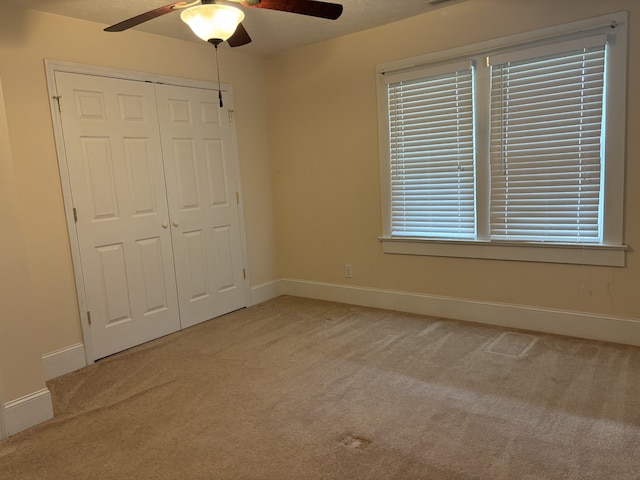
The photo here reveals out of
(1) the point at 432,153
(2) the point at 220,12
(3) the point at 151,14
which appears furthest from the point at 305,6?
(1) the point at 432,153

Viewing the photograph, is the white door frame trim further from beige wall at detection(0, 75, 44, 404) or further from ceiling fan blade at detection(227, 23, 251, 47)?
ceiling fan blade at detection(227, 23, 251, 47)

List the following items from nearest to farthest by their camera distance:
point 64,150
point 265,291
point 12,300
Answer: point 12,300 → point 64,150 → point 265,291

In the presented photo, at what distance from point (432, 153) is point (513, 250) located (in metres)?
1.03

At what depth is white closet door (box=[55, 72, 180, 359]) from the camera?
334cm

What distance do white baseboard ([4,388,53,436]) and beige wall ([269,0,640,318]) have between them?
2715mm

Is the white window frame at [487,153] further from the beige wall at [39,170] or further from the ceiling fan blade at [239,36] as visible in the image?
the beige wall at [39,170]

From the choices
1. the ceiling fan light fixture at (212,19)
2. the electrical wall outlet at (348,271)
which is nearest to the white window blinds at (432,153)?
the electrical wall outlet at (348,271)

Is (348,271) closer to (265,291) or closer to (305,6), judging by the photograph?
(265,291)

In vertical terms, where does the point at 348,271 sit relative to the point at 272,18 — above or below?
below

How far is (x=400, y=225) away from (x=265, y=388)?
1.97m

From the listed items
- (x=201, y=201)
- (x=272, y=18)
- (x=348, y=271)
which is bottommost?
(x=348, y=271)

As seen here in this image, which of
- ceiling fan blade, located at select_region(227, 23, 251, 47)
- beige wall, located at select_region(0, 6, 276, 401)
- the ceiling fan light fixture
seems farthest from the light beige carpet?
Answer: ceiling fan blade, located at select_region(227, 23, 251, 47)

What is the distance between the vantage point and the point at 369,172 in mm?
4219

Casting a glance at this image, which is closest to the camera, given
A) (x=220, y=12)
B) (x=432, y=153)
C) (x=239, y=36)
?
(x=220, y=12)
